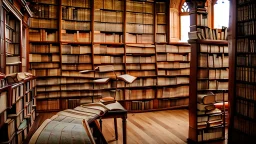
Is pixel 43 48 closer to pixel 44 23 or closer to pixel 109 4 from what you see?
pixel 44 23

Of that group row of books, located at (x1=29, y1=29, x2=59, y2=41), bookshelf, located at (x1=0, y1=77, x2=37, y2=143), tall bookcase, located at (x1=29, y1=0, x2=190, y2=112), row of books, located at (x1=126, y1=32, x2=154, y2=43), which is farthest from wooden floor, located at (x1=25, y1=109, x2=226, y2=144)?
row of books, located at (x1=126, y1=32, x2=154, y2=43)

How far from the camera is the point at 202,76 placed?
128 inches

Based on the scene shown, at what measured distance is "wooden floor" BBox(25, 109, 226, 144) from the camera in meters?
3.38

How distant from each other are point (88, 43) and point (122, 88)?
1.33 meters

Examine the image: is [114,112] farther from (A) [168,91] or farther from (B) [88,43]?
(A) [168,91]

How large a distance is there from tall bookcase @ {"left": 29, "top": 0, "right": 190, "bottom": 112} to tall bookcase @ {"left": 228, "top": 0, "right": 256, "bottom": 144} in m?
2.51

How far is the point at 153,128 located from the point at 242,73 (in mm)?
1815

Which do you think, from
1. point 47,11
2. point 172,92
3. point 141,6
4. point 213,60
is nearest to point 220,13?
point 141,6

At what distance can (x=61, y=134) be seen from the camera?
1437mm

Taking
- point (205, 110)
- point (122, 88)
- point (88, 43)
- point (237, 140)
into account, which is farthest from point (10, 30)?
point (237, 140)

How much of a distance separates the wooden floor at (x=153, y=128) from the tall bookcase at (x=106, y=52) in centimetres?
49

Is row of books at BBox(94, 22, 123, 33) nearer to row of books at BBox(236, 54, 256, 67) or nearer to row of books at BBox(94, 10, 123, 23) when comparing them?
row of books at BBox(94, 10, 123, 23)

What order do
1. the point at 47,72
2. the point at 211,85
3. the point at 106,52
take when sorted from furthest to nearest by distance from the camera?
1. the point at 106,52
2. the point at 47,72
3. the point at 211,85

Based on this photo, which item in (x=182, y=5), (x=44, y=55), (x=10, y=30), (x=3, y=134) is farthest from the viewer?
(x=182, y=5)
